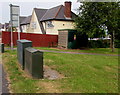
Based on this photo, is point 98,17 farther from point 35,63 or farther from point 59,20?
point 35,63

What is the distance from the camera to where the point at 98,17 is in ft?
60.8

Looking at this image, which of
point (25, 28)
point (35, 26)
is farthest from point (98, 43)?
point (25, 28)

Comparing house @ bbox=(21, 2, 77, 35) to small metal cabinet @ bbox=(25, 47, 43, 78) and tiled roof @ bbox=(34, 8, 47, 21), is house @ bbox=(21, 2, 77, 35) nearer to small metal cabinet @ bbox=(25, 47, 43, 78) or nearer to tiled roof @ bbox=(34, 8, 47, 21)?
tiled roof @ bbox=(34, 8, 47, 21)

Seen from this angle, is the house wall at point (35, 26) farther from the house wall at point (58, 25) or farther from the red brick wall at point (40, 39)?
the red brick wall at point (40, 39)

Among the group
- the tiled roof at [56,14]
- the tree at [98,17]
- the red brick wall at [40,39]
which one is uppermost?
the tiled roof at [56,14]

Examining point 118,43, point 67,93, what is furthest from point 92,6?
point 67,93

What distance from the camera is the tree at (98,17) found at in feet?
59.1

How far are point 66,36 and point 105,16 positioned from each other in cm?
518

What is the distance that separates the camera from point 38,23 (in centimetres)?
3438

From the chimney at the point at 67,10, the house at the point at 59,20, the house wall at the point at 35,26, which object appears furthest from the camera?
the house wall at the point at 35,26

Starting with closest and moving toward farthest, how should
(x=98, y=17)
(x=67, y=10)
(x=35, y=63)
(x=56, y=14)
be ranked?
(x=35, y=63)
(x=98, y=17)
(x=56, y=14)
(x=67, y=10)

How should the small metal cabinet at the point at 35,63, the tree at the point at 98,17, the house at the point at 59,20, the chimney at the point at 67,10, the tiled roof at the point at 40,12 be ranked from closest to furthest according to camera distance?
the small metal cabinet at the point at 35,63
the tree at the point at 98,17
the chimney at the point at 67,10
the house at the point at 59,20
the tiled roof at the point at 40,12

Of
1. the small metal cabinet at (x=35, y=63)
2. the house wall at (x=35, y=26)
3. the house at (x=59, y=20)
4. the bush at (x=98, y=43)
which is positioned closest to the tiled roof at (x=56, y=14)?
the house at (x=59, y=20)

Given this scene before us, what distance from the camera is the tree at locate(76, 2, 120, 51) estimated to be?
18.0 meters
